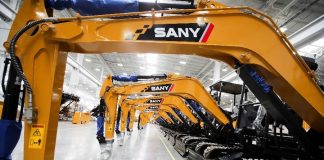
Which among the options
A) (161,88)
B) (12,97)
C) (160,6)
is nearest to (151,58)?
(161,88)

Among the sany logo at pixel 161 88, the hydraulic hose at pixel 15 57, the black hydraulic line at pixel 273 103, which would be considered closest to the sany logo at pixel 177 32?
the black hydraulic line at pixel 273 103

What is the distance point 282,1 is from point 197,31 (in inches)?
487

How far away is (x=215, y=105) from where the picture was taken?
8242 millimetres

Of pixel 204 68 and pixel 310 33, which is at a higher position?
pixel 204 68

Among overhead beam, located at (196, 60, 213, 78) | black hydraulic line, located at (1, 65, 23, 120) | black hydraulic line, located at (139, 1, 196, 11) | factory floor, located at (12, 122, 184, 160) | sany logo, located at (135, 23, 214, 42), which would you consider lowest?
factory floor, located at (12, 122, 184, 160)

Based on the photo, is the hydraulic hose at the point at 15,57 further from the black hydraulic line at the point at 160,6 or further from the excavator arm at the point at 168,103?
the excavator arm at the point at 168,103

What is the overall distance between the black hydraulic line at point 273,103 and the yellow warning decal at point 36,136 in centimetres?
249

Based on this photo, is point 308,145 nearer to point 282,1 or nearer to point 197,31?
point 197,31

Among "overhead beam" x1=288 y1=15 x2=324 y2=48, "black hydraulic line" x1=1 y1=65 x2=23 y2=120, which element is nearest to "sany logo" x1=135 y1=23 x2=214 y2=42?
"black hydraulic line" x1=1 y1=65 x2=23 y2=120

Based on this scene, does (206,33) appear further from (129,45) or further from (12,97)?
(12,97)

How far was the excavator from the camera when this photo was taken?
3031 mm

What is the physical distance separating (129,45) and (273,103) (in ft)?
7.28

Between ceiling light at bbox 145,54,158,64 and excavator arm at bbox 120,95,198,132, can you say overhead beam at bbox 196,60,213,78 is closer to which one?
ceiling light at bbox 145,54,158,64

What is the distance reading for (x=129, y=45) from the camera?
3.34 m
